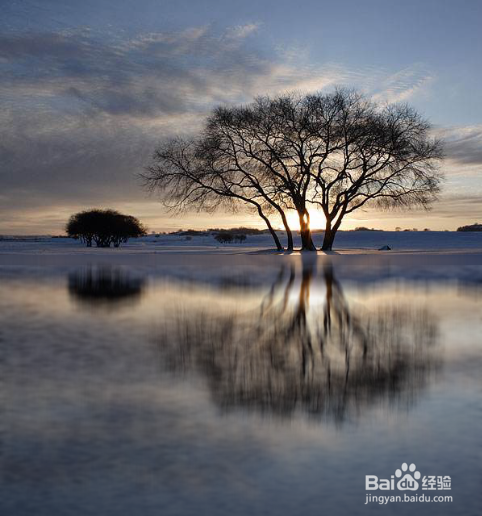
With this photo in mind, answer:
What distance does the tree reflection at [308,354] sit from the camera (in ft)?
15.5

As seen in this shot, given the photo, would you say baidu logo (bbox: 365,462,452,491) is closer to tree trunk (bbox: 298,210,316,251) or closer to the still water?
the still water

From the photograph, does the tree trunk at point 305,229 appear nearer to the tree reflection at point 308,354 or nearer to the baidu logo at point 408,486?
the tree reflection at point 308,354

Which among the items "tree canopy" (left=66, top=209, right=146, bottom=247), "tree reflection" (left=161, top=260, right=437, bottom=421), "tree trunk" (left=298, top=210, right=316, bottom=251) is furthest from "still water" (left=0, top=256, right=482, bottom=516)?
"tree canopy" (left=66, top=209, right=146, bottom=247)

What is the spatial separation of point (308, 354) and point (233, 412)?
2333mm

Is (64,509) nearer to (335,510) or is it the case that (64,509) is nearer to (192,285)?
(335,510)

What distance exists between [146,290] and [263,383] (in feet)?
30.0

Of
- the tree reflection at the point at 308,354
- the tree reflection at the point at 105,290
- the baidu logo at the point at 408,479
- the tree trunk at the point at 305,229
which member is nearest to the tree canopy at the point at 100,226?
the tree trunk at the point at 305,229

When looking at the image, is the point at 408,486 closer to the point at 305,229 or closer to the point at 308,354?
the point at 308,354

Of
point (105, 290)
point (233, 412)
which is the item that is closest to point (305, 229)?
point (105, 290)

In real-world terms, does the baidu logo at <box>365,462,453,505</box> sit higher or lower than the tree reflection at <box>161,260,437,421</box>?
lower

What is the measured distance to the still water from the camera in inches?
119

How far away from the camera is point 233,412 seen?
4258 millimetres

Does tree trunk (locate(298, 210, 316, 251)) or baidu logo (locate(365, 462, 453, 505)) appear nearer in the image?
baidu logo (locate(365, 462, 453, 505))

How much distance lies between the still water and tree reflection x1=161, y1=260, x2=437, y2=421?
1.0 inches
